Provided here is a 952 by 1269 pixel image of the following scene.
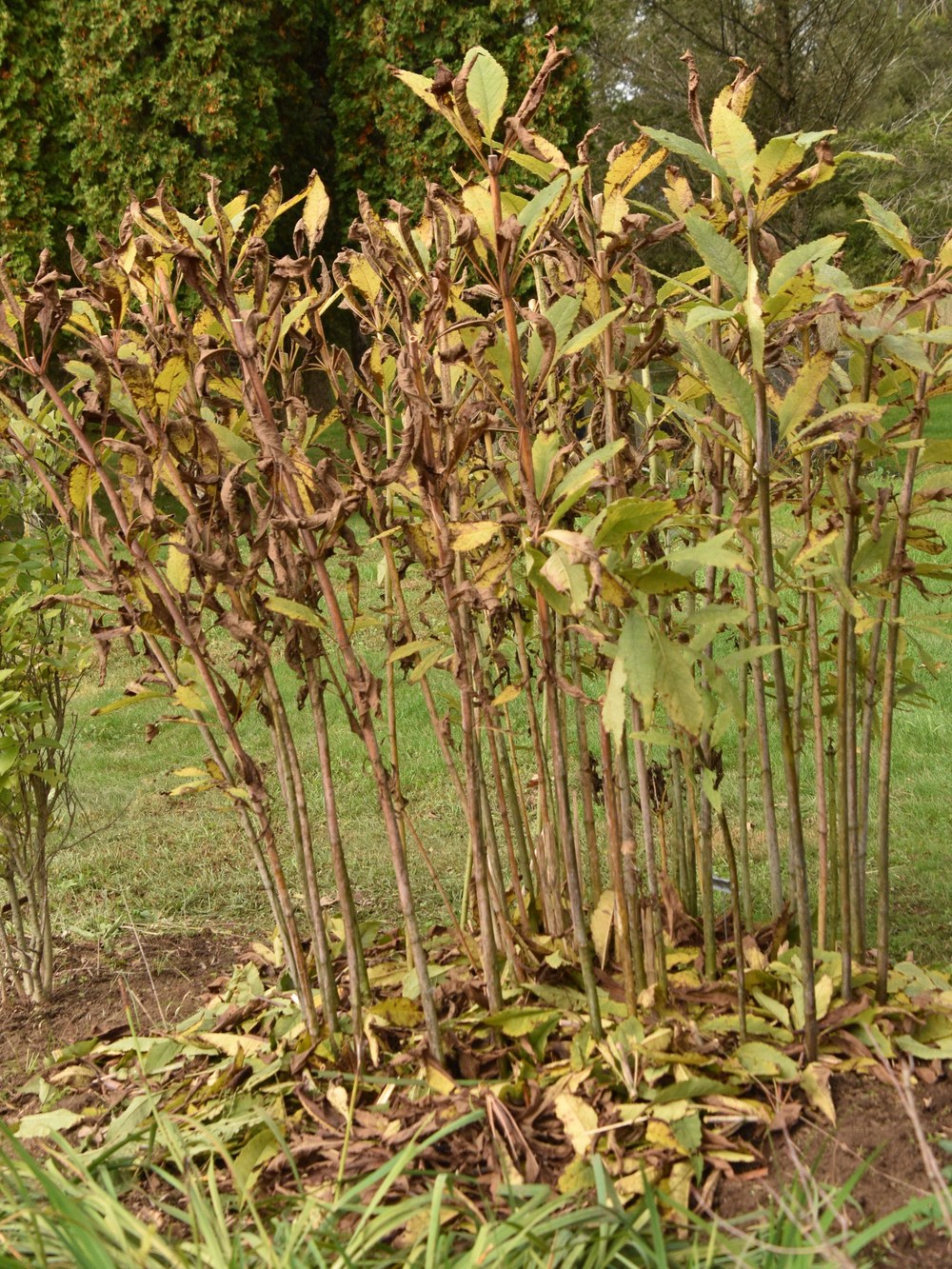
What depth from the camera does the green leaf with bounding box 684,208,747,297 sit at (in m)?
1.69

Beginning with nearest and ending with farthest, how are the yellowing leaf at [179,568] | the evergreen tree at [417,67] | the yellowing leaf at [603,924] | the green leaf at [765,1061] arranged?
the green leaf at [765,1061]
the yellowing leaf at [179,568]
the yellowing leaf at [603,924]
the evergreen tree at [417,67]

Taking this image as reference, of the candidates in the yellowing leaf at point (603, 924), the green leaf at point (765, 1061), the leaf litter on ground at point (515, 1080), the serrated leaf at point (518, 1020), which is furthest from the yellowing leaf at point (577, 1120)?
the yellowing leaf at point (603, 924)

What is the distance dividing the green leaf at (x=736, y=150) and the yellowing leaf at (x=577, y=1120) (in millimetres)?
1397

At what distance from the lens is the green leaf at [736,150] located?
1720 mm

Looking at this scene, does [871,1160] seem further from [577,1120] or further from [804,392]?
[804,392]

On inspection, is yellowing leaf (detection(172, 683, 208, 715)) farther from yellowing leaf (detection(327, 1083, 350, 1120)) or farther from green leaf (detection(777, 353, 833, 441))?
green leaf (detection(777, 353, 833, 441))

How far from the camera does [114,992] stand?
2.95 meters

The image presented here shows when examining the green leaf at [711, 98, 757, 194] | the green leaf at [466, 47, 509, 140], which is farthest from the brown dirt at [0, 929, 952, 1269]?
the green leaf at [466, 47, 509, 140]

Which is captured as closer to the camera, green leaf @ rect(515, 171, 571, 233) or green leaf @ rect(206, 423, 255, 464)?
green leaf @ rect(515, 171, 571, 233)

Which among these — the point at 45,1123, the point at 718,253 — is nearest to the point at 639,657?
the point at 718,253

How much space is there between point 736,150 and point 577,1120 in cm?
146

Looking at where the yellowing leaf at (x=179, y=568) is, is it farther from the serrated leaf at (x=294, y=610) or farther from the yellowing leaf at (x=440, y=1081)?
the yellowing leaf at (x=440, y=1081)

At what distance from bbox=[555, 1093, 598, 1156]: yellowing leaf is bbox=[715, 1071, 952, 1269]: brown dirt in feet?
0.67

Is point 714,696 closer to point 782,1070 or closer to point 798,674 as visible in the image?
point 798,674
